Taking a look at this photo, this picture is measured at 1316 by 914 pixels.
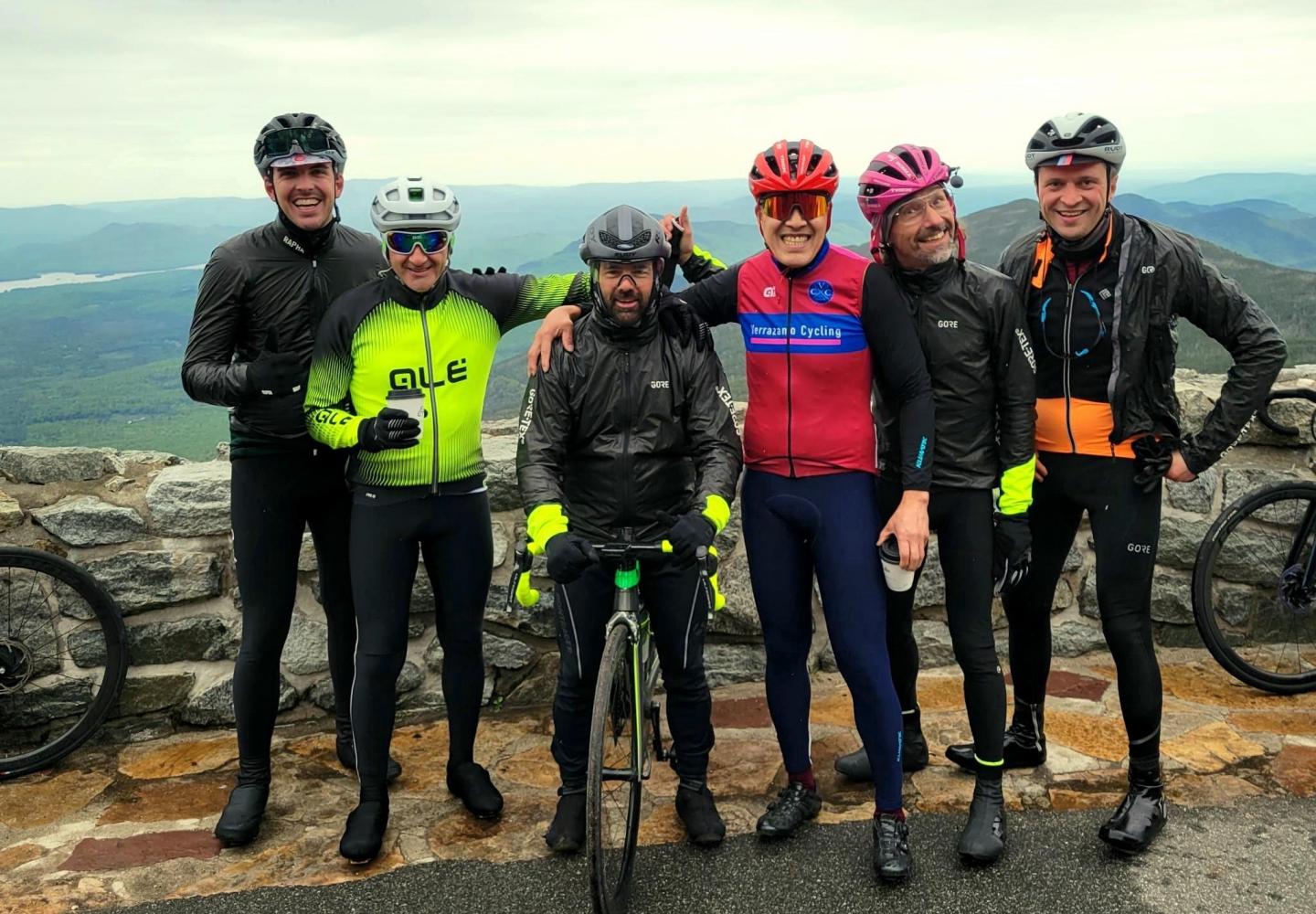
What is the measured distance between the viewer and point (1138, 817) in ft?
12.8

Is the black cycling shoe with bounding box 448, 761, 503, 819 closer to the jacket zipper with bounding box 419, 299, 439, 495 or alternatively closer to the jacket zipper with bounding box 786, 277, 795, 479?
the jacket zipper with bounding box 419, 299, 439, 495

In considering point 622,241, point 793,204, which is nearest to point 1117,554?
point 793,204

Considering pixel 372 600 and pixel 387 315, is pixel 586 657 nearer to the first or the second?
pixel 372 600

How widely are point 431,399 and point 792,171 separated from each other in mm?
1679

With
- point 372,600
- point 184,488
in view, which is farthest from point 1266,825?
point 184,488

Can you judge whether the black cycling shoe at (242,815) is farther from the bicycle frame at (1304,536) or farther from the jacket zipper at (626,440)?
the bicycle frame at (1304,536)

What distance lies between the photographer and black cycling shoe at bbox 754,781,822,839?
13.0ft

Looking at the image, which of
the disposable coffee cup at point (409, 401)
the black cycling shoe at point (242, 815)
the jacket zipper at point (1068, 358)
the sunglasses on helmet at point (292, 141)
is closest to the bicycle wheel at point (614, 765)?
the disposable coffee cup at point (409, 401)

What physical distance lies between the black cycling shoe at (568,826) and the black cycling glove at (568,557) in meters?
1.15

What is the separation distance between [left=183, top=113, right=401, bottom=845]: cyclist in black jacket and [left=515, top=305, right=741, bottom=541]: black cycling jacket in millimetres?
1038

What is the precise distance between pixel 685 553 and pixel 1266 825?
2.74 metres

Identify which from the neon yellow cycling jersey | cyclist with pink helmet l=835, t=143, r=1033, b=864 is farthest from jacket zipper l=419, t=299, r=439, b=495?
cyclist with pink helmet l=835, t=143, r=1033, b=864

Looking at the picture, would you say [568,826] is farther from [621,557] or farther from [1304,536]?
[1304,536]

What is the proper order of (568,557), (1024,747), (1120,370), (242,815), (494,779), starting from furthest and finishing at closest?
1. (494,779)
2. (1024,747)
3. (242,815)
4. (1120,370)
5. (568,557)
